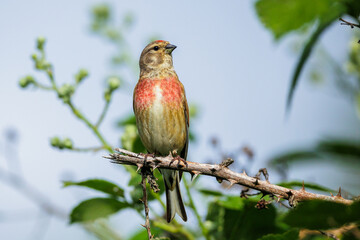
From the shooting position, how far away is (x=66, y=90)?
11.8ft

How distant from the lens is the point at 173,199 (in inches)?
154

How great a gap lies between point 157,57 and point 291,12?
9.26ft

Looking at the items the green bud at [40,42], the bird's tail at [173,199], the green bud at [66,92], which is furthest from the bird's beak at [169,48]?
the green bud at [66,92]

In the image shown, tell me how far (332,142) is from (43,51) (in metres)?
2.65

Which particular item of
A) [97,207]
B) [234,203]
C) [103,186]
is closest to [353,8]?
[234,203]

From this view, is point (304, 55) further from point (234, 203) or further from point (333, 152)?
point (234, 203)

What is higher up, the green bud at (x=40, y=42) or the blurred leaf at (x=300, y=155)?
the green bud at (x=40, y=42)

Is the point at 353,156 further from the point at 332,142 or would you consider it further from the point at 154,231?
the point at 154,231

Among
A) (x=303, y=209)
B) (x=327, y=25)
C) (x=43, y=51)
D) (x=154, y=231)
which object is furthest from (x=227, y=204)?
(x=43, y=51)

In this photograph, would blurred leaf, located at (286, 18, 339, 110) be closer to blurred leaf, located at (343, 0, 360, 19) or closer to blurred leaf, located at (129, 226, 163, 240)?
blurred leaf, located at (343, 0, 360, 19)

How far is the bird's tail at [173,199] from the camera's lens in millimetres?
3598

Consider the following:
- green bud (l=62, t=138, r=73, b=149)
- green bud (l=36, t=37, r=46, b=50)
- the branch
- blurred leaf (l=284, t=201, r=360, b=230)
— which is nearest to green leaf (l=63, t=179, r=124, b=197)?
the branch

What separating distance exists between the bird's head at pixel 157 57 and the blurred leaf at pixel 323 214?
4088 millimetres

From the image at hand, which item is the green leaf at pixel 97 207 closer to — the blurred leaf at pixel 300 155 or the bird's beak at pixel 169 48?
the blurred leaf at pixel 300 155
